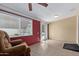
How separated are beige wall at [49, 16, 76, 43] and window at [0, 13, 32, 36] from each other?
400 cm

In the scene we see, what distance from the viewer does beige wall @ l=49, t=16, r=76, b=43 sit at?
8.16 meters

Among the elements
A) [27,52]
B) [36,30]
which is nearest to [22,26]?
[36,30]

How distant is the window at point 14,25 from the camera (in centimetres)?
405

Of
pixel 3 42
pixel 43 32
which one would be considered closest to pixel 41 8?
pixel 3 42

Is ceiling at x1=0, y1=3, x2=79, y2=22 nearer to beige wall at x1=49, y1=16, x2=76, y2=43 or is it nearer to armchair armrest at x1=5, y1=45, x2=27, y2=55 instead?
armchair armrest at x1=5, y1=45, x2=27, y2=55

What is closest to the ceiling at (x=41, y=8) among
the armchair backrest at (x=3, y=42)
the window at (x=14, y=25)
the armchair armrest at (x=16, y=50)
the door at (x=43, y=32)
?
the window at (x=14, y=25)

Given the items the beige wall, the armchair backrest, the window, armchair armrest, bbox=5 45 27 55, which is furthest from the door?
armchair armrest, bbox=5 45 27 55

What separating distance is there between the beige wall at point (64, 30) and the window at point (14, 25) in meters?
4.00

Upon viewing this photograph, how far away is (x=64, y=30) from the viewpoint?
8781 millimetres

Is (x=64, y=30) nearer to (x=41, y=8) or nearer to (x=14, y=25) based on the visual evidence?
(x=41, y=8)

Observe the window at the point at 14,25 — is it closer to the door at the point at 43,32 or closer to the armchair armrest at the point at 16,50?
the armchair armrest at the point at 16,50

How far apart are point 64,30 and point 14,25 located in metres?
5.36

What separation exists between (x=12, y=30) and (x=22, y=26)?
2.88 ft

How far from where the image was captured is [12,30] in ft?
14.8
